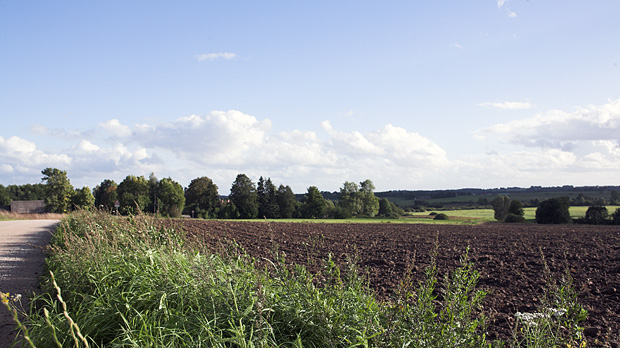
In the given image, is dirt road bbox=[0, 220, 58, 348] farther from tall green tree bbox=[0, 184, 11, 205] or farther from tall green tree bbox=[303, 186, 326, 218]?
tall green tree bbox=[0, 184, 11, 205]

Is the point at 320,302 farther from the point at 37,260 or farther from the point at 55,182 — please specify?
the point at 55,182

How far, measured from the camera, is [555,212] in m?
33.9

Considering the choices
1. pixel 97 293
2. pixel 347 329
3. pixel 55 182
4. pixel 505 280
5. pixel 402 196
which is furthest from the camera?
pixel 402 196

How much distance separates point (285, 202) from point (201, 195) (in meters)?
12.5

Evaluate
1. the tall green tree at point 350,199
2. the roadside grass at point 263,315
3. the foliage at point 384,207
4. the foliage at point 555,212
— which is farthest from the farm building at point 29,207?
the roadside grass at point 263,315

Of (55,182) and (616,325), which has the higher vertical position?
(55,182)

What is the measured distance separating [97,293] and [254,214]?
48636 millimetres

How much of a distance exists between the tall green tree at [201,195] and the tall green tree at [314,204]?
13537mm

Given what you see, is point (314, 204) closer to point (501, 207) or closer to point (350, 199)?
point (350, 199)

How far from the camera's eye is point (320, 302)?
358cm

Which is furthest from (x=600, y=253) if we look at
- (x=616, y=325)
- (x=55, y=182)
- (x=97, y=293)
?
(x=55, y=182)

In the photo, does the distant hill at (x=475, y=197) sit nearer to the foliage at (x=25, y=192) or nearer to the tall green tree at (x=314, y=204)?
the tall green tree at (x=314, y=204)

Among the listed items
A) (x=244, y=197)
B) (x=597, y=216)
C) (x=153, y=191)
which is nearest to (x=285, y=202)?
(x=244, y=197)

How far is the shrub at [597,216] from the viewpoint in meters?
32.6
